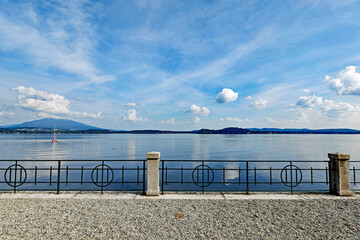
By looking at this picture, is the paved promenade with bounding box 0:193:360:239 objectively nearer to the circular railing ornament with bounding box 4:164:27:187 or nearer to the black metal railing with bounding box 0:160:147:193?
the black metal railing with bounding box 0:160:147:193

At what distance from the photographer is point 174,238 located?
517 cm

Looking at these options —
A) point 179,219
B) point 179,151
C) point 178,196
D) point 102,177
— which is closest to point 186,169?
point 178,196

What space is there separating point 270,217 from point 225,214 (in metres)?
1.31

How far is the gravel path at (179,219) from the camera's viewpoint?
5.39 metres

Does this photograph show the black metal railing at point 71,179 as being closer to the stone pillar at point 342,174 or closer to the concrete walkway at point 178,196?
the concrete walkway at point 178,196

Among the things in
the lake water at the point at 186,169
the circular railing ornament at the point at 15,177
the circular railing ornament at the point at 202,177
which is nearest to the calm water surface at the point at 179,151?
the lake water at the point at 186,169

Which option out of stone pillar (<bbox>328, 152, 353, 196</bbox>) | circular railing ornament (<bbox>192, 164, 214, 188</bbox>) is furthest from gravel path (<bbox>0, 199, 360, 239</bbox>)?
circular railing ornament (<bbox>192, 164, 214, 188</bbox>)

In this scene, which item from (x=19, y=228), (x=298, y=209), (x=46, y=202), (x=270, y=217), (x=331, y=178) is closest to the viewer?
(x=19, y=228)

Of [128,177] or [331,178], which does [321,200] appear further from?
[128,177]

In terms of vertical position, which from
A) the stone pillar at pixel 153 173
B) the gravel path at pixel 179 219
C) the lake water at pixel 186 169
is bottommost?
the lake water at pixel 186 169

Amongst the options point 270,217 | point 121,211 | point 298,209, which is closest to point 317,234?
point 270,217

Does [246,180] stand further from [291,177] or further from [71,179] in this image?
[71,179]

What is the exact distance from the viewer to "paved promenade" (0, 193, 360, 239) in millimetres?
5414

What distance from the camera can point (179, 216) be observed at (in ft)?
21.2
